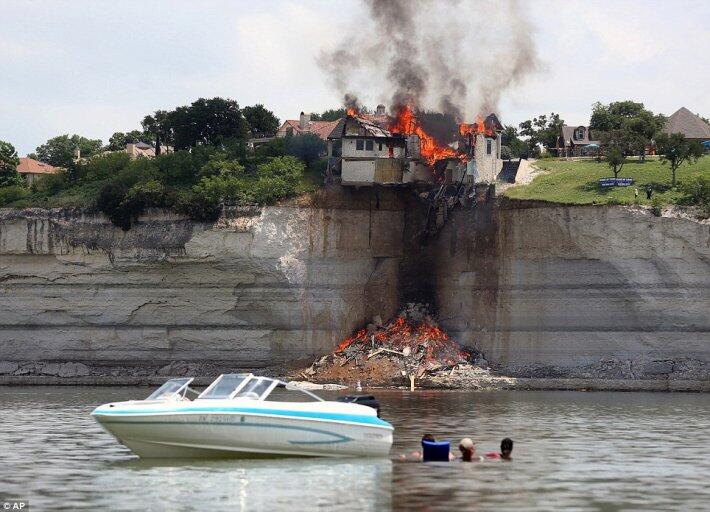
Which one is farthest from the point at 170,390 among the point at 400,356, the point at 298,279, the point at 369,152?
the point at 369,152

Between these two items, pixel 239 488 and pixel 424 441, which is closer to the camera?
pixel 239 488

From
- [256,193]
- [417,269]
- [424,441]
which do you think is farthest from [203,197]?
[424,441]

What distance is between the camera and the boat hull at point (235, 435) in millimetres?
36062

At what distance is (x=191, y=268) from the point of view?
84.0m

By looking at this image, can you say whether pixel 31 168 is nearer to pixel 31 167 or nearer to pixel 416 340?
pixel 31 167

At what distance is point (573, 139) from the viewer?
122 m

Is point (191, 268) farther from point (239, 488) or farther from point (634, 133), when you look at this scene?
point (239, 488)

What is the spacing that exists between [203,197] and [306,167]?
8.98 m

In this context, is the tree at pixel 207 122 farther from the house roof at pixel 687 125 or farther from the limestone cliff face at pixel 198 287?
the house roof at pixel 687 125

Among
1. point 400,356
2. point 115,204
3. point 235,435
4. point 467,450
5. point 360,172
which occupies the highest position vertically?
point 360,172

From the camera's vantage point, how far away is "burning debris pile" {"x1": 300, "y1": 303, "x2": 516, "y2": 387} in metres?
76.8

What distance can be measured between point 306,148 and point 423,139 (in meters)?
10.6

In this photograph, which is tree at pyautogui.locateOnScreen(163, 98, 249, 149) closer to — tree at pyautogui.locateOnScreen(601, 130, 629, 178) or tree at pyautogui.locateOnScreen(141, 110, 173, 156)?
tree at pyautogui.locateOnScreen(141, 110, 173, 156)

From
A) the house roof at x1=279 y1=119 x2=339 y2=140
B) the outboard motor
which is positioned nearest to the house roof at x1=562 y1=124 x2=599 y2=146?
the house roof at x1=279 y1=119 x2=339 y2=140
